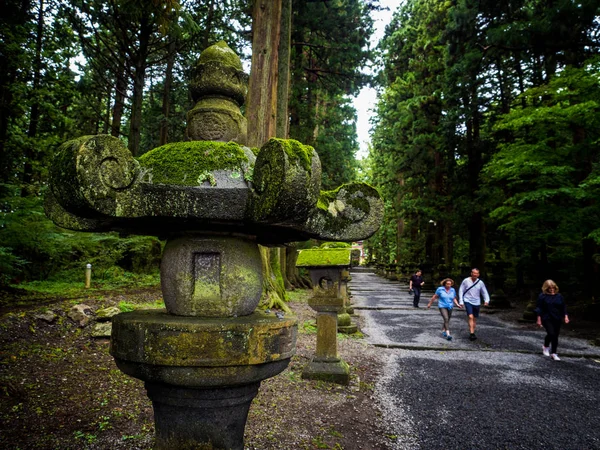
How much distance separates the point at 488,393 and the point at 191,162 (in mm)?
5482

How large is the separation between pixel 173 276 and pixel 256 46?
8.74 metres

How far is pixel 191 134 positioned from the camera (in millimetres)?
2209

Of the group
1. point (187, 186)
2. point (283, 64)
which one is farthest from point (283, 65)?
point (187, 186)

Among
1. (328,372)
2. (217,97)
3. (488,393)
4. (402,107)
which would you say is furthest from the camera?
(402,107)

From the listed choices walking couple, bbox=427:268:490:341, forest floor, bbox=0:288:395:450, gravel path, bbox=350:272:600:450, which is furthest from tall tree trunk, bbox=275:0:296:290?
forest floor, bbox=0:288:395:450

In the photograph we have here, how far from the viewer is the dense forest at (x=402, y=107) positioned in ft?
28.9

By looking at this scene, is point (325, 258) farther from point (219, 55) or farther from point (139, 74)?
point (139, 74)

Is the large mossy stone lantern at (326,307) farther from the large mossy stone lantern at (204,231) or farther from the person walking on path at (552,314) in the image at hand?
the person walking on path at (552,314)

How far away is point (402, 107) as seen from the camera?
20.9 meters

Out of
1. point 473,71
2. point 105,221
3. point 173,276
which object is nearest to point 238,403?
point 173,276

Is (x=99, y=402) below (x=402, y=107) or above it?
below

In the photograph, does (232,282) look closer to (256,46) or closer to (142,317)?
(142,317)

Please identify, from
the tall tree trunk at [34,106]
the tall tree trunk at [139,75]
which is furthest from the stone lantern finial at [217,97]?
the tall tree trunk at [139,75]

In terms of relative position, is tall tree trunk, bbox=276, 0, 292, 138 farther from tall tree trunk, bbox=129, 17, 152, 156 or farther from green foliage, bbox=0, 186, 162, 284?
green foliage, bbox=0, 186, 162, 284
